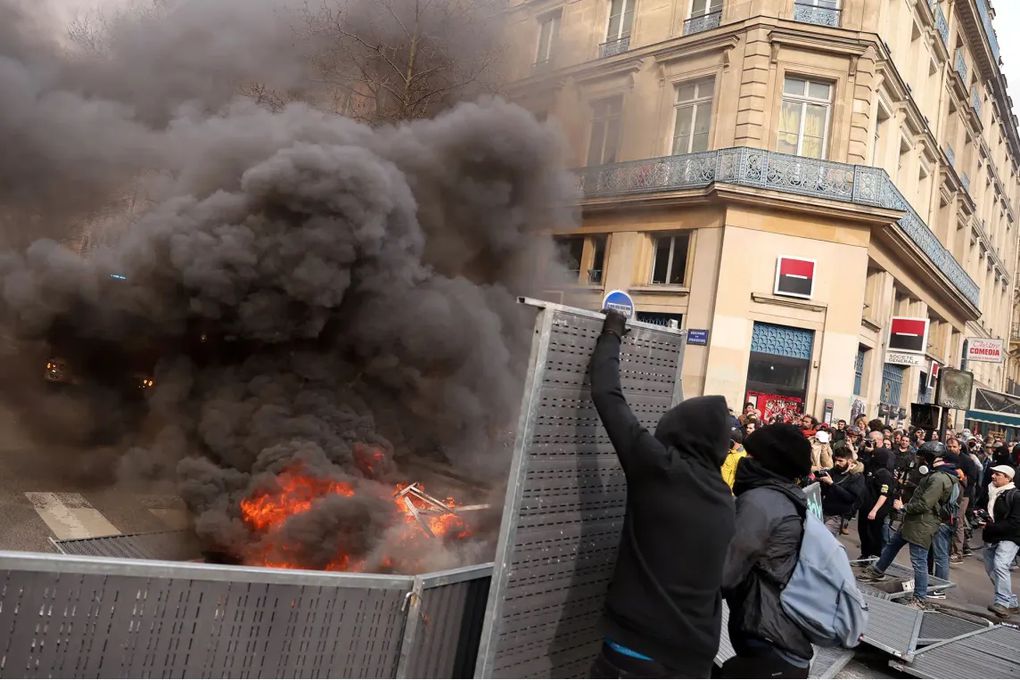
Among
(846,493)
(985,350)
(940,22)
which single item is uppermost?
(940,22)

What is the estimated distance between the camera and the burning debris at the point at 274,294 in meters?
5.88

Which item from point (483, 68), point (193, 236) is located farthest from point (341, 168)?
point (483, 68)

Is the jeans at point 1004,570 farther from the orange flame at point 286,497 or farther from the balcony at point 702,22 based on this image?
the balcony at point 702,22

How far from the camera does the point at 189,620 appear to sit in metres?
2.19

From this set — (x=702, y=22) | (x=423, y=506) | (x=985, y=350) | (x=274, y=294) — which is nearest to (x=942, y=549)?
(x=423, y=506)

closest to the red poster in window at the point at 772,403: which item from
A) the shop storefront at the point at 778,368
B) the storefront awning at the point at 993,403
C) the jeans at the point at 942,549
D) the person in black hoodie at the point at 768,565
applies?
the shop storefront at the point at 778,368

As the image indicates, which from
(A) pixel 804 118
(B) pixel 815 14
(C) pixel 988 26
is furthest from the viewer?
(C) pixel 988 26

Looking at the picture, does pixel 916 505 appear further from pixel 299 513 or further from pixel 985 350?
pixel 985 350

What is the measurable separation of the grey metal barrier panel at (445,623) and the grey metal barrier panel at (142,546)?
307 cm

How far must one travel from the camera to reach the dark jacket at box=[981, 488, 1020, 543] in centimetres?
643

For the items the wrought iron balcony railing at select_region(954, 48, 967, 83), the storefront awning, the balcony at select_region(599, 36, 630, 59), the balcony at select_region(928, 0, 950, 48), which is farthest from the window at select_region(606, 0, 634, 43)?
the storefront awning

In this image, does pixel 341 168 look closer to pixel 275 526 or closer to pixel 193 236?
pixel 193 236

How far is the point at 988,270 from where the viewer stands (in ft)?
97.7

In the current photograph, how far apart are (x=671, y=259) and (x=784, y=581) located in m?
14.3
